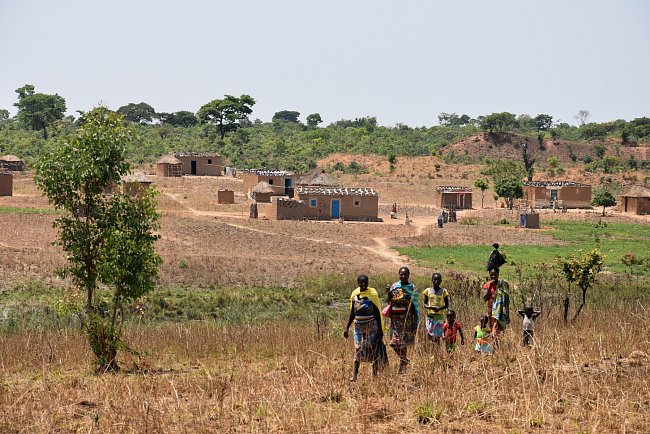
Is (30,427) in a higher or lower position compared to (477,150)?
lower

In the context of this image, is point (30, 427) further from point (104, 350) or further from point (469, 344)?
point (469, 344)

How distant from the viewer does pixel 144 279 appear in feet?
36.7

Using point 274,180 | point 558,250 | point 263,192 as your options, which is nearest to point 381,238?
point 558,250

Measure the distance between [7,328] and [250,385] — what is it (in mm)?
9050

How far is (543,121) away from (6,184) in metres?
88.1

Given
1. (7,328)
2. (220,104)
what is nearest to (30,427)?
(7,328)

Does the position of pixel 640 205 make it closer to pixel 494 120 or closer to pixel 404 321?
pixel 494 120

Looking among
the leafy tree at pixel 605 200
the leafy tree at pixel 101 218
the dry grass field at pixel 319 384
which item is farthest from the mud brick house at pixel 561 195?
the leafy tree at pixel 101 218

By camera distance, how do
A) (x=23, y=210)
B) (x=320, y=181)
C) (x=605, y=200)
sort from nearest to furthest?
1. (x=23, y=210)
2. (x=320, y=181)
3. (x=605, y=200)

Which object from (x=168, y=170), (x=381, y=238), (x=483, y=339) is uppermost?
(x=168, y=170)

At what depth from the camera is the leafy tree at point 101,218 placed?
10812 millimetres

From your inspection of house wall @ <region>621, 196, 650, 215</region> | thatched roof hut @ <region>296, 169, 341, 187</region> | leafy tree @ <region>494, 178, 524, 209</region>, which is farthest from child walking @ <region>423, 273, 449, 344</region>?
house wall @ <region>621, 196, 650, 215</region>

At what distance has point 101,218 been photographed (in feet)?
36.7

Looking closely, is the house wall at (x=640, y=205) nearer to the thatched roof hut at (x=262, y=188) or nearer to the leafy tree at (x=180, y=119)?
the thatched roof hut at (x=262, y=188)
